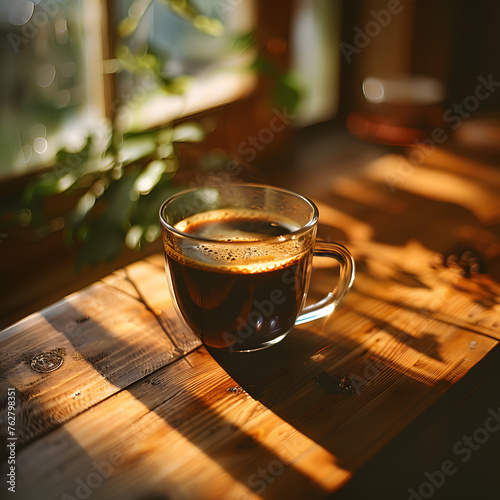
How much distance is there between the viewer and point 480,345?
28.9 inches

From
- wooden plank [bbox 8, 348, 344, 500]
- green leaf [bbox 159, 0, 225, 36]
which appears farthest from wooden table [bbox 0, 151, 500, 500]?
green leaf [bbox 159, 0, 225, 36]

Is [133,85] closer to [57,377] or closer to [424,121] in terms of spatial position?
[424,121]

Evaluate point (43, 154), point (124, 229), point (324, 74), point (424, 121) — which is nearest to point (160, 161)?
point (124, 229)

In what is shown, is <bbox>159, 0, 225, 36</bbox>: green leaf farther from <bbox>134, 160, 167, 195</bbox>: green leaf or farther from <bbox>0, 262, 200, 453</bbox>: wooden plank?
<bbox>0, 262, 200, 453</bbox>: wooden plank

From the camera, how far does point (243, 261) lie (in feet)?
1.99

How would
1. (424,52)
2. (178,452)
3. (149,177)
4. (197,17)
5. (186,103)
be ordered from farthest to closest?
(424,52), (186,103), (197,17), (149,177), (178,452)

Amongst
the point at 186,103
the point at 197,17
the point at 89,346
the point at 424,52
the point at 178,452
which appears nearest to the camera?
the point at 178,452

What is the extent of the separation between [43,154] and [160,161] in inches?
40.3

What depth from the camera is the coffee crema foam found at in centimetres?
60

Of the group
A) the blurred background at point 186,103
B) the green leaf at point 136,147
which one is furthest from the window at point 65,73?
the green leaf at point 136,147

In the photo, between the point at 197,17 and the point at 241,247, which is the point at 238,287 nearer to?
the point at 241,247

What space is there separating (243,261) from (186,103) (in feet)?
4.72

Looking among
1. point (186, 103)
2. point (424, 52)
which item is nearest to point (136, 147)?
point (186, 103)

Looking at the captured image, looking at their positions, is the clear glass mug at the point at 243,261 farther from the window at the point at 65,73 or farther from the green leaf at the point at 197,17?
A: the window at the point at 65,73
